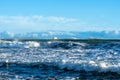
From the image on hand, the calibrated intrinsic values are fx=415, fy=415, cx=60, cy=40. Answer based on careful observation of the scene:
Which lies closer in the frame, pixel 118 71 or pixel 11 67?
pixel 118 71

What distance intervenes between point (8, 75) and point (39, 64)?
26.6ft

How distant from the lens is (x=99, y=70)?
36.4 meters

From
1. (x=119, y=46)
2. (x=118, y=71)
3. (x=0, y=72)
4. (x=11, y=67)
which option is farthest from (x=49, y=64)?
(x=119, y=46)

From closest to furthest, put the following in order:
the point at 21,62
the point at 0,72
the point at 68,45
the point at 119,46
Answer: the point at 0,72 → the point at 21,62 → the point at 119,46 → the point at 68,45

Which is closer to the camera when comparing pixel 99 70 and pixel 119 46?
pixel 99 70

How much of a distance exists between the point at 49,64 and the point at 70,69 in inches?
185

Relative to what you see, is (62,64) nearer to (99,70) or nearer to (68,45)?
(99,70)

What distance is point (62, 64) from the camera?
4069 centimetres

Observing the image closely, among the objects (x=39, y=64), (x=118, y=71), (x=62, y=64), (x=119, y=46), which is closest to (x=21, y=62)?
(x=39, y=64)

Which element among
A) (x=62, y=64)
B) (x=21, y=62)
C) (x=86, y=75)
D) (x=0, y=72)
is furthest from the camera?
(x=21, y=62)

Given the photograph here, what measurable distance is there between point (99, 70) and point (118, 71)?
1.94m

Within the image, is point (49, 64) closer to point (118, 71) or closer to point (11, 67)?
point (11, 67)

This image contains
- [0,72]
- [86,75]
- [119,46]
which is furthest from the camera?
[119,46]

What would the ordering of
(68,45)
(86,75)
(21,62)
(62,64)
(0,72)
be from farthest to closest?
(68,45) < (21,62) < (62,64) < (0,72) < (86,75)
